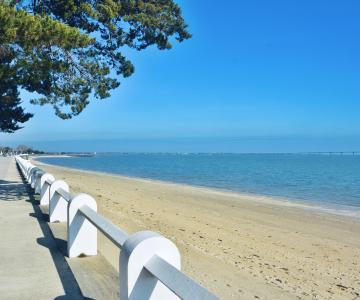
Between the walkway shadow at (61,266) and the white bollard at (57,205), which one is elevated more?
the white bollard at (57,205)

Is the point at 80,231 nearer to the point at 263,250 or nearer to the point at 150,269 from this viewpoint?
the point at 150,269

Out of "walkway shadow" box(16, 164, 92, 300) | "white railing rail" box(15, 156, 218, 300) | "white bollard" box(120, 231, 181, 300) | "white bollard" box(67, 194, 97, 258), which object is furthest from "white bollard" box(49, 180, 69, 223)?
"white bollard" box(120, 231, 181, 300)

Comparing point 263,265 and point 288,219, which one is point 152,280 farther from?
point 288,219

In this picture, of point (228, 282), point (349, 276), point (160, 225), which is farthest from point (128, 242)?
point (160, 225)

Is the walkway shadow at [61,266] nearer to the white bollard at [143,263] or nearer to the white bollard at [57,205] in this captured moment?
the white bollard at [57,205]

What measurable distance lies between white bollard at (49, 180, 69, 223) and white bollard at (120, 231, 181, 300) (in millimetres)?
5361

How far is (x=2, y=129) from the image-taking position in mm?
29781

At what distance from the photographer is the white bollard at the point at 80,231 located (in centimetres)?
613

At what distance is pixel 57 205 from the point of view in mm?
8688

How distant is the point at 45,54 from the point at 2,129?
65.2 feet

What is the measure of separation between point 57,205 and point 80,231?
2.75 meters

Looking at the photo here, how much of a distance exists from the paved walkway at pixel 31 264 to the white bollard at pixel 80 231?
0.24 m

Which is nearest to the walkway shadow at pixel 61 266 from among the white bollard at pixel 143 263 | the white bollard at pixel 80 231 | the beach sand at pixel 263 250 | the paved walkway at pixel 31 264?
the paved walkway at pixel 31 264

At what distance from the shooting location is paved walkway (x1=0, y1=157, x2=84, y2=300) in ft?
15.7
